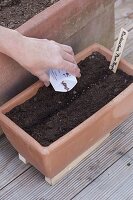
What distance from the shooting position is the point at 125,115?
1464 millimetres

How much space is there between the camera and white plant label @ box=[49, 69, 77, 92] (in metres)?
1.35

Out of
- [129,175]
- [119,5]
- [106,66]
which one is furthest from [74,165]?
[119,5]

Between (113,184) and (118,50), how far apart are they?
0.41m

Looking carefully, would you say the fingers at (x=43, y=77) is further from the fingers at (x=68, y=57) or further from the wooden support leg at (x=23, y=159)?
the wooden support leg at (x=23, y=159)

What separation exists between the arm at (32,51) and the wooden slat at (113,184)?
353mm

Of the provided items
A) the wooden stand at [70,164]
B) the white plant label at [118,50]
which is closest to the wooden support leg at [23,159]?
the wooden stand at [70,164]

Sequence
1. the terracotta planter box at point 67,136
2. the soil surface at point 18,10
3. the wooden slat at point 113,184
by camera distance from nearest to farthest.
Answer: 1. the terracotta planter box at point 67,136
2. the wooden slat at point 113,184
3. the soil surface at point 18,10

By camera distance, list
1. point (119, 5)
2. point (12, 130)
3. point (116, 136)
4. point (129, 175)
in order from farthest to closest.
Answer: point (119, 5), point (116, 136), point (129, 175), point (12, 130)

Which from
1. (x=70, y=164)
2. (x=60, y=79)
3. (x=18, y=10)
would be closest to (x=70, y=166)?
(x=70, y=164)

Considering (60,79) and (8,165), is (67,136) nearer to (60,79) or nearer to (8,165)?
(60,79)

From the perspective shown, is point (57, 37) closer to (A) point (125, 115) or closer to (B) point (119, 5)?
(A) point (125, 115)

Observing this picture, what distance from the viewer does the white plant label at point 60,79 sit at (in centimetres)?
135

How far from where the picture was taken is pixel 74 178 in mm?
1403

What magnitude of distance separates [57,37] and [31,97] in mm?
220
